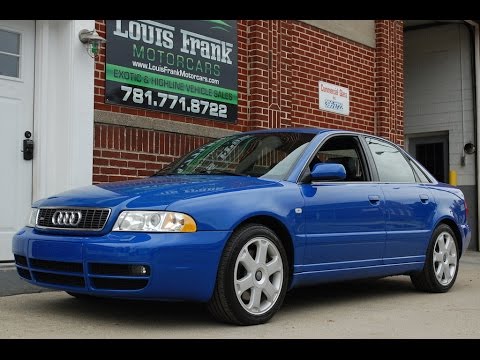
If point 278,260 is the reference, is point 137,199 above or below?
above

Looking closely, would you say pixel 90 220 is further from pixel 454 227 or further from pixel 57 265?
pixel 454 227

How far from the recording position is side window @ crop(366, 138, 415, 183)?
661 cm

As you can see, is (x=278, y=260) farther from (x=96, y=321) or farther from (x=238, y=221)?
(x=96, y=321)

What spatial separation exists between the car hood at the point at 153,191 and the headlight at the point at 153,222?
5 cm

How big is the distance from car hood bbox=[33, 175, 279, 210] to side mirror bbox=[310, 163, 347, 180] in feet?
1.17

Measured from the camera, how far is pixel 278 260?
5.20 m

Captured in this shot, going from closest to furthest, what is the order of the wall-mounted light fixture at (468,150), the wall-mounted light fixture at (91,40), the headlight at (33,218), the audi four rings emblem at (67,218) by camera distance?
the audi four rings emblem at (67,218) < the headlight at (33,218) < the wall-mounted light fixture at (91,40) < the wall-mounted light fixture at (468,150)

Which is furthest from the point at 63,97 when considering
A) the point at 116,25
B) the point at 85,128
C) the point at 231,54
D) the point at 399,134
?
the point at 399,134

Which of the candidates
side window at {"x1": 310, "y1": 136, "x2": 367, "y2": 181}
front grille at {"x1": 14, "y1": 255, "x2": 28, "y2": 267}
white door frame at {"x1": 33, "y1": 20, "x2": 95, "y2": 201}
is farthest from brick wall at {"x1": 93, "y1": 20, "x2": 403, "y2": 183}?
side window at {"x1": 310, "y1": 136, "x2": 367, "y2": 181}

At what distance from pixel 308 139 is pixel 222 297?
182cm

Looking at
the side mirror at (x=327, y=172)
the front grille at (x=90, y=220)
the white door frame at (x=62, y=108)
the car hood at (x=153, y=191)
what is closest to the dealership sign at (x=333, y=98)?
the white door frame at (x=62, y=108)

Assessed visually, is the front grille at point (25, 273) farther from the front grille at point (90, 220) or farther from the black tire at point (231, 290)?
the black tire at point (231, 290)

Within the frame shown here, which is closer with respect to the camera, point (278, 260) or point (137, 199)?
point (137, 199)

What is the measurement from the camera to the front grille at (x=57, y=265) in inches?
189
